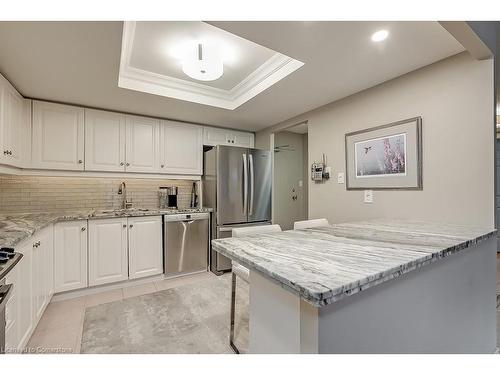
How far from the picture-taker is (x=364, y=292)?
2.49 ft

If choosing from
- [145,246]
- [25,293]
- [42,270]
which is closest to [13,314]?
[25,293]

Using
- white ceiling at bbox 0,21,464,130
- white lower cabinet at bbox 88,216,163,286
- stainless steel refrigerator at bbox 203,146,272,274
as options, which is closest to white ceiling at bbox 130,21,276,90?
white ceiling at bbox 0,21,464,130

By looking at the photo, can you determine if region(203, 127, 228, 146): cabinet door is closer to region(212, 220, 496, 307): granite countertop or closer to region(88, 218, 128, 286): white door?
region(88, 218, 128, 286): white door

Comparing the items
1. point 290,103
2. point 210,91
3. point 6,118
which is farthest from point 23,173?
point 290,103

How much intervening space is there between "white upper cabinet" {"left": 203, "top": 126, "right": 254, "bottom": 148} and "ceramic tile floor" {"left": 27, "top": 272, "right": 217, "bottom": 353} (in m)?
1.97

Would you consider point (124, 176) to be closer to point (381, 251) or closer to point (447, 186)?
point (381, 251)

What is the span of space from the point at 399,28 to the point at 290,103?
135cm

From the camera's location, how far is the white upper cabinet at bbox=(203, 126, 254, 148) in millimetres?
3588

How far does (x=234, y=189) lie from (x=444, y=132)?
2308 millimetres

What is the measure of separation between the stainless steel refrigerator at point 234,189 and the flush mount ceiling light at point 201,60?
1.25 metres

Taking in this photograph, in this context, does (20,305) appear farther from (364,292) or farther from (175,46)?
(175,46)

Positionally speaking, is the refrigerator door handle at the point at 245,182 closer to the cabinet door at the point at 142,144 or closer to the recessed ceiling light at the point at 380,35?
the cabinet door at the point at 142,144

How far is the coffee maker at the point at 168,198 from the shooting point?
3406 millimetres

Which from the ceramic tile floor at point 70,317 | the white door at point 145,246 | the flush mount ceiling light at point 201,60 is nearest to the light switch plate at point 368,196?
the flush mount ceiling light at point 201,60
